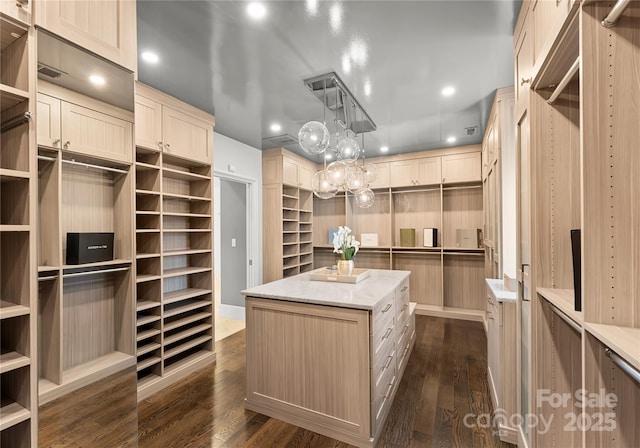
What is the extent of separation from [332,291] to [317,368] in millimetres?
564

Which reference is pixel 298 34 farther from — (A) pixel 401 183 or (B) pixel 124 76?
(A) pixel 401 183

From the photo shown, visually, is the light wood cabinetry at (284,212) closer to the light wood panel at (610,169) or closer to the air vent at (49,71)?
the air vent at (49,71)

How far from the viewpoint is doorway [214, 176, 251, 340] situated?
4.83 metres

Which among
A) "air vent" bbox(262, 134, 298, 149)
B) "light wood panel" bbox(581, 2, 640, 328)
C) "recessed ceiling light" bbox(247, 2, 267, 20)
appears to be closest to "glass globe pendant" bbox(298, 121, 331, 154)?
"recessed ceiling light" bbox(247, 2, 267, 20)

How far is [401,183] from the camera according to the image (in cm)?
532

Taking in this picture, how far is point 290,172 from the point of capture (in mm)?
5066

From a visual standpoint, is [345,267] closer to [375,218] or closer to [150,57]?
[150,57]

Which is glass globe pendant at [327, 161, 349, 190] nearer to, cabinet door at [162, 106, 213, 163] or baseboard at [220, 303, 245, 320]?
cabinet door at [162, 106, 213, 163]

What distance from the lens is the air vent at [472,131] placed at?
3.97m

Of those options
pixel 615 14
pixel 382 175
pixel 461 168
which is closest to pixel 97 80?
pixel 615 14

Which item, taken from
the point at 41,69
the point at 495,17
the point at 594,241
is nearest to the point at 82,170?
the point at 41,69

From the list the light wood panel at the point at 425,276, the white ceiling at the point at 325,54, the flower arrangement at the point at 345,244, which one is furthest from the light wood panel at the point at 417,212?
the flower arrangement at the point at 345,244

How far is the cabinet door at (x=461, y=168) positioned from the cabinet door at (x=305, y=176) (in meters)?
2.36

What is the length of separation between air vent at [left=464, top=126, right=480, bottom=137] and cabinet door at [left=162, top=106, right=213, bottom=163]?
3.32 meters
